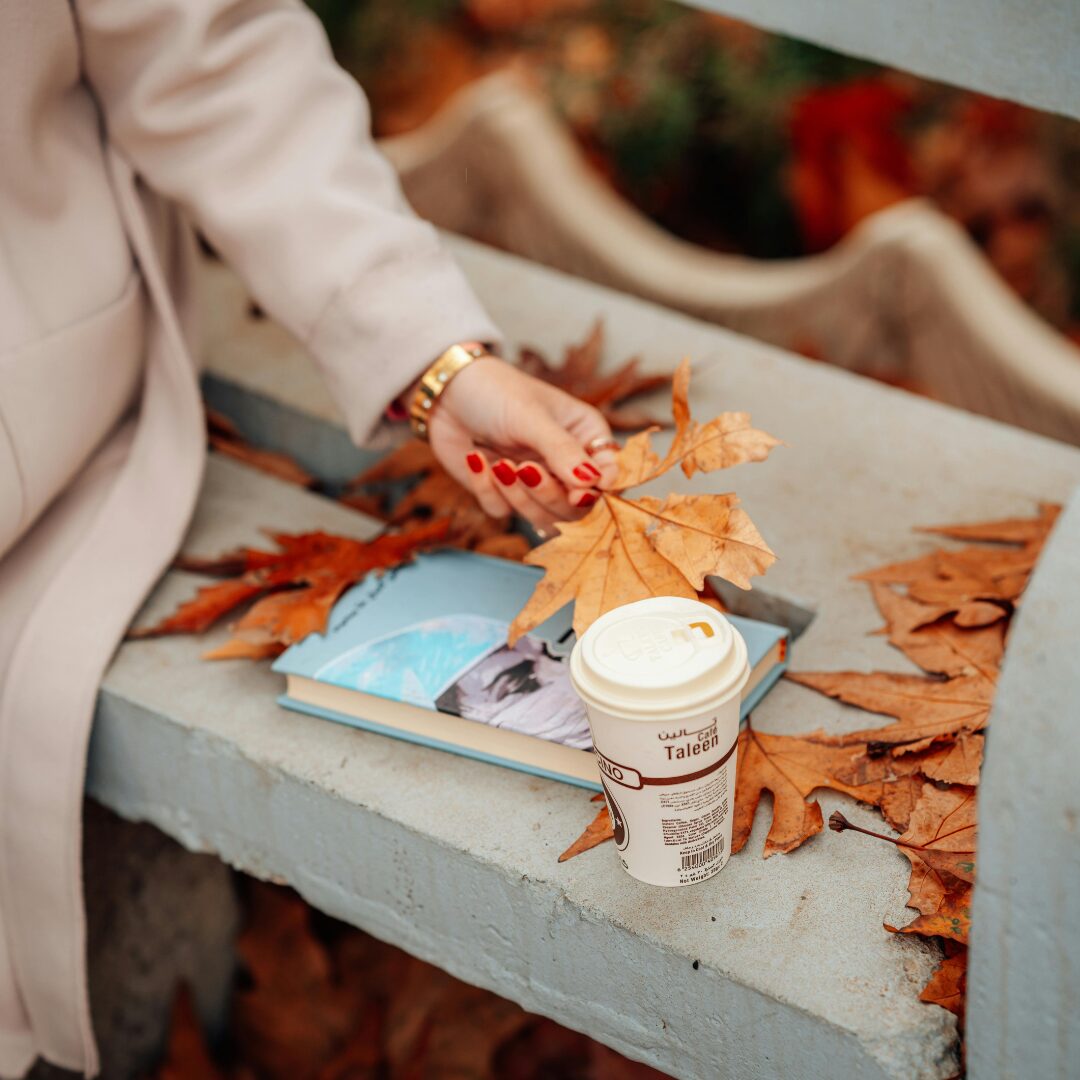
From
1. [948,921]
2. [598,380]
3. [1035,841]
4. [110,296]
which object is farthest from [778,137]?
[1035,841]

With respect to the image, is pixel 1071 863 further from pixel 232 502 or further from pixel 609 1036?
pixel 232 502

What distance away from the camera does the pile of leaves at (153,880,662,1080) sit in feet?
5.95

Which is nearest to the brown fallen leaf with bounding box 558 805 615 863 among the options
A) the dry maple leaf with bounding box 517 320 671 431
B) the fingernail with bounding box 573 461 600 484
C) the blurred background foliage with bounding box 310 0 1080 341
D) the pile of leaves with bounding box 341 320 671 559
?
the fingernail with bounding box 573 461 600 484

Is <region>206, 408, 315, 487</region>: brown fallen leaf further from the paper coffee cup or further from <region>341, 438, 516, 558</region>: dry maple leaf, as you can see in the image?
the paper coffee cup

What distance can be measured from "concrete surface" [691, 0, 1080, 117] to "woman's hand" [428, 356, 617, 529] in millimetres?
501

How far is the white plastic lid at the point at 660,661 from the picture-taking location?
0.87 meters

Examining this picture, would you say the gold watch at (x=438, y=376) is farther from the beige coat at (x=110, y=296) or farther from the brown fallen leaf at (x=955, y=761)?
the brown fallen leaf at (x=955, y=761)

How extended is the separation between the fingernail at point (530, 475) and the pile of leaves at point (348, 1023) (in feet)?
3.15

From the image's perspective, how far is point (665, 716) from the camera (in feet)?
2.85

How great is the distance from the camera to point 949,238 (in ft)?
8.29

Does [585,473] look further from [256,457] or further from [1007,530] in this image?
[256,457]

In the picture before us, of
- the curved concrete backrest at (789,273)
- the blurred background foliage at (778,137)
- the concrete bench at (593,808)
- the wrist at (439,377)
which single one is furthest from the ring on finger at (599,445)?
the blurred background foliage at (778,137)

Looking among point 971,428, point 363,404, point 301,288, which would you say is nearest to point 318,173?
point 301,288

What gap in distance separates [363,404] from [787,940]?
725mm
